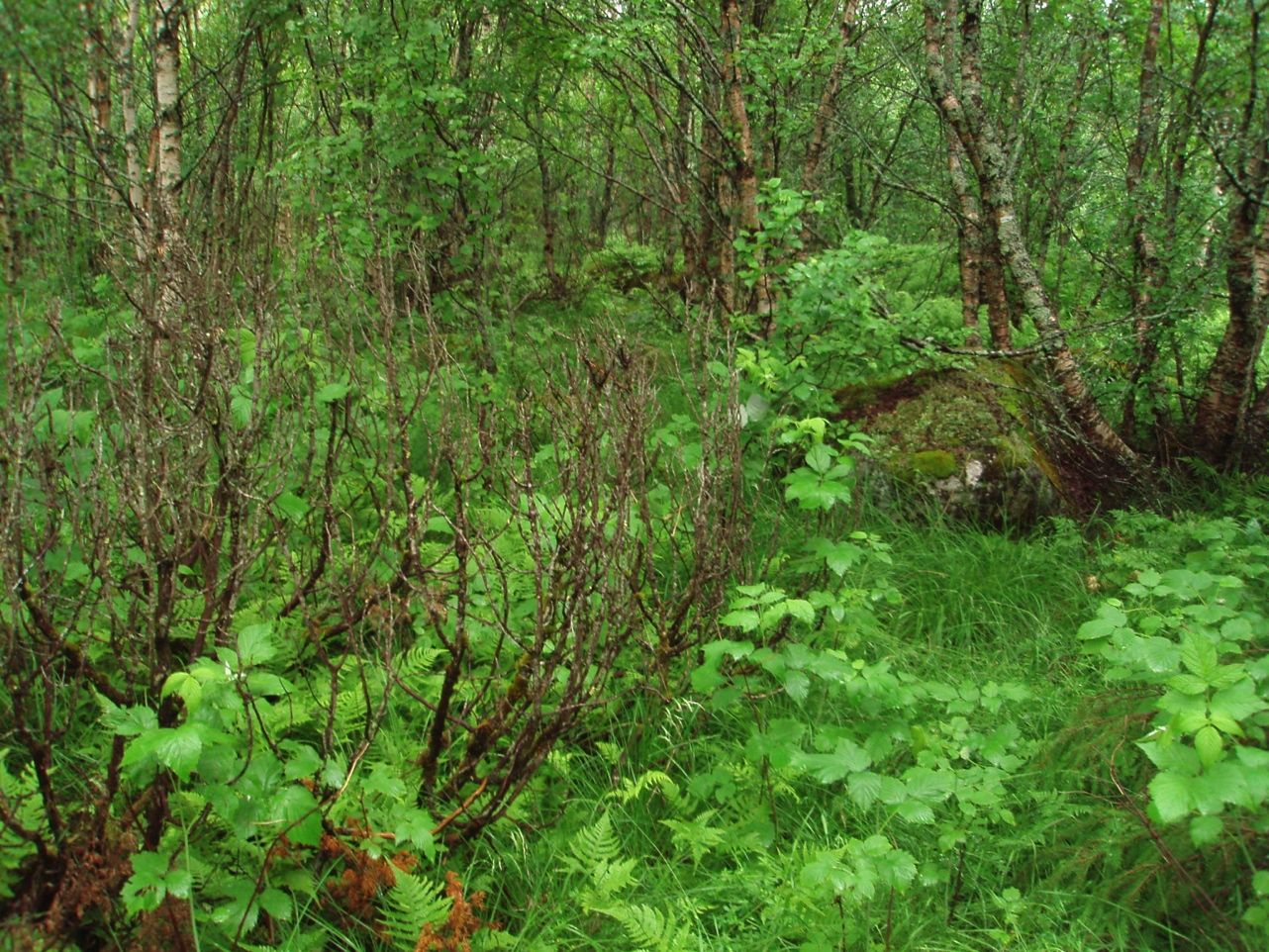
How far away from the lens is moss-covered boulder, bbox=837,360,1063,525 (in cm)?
491

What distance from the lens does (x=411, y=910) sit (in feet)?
6.93

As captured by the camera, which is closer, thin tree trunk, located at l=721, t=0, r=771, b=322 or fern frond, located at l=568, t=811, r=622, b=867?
fern frond, located at l=568, t=811, r=622, b=867

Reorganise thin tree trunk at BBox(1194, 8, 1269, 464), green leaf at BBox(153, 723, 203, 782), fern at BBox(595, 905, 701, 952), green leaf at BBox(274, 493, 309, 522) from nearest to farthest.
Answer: green leaf at BBox(153, 723, 203, 782), fern at BBox(595, 905, 701, 952), green leaf at BBox(274, 493, 309, 522), thin tree trunk at BBox(1194, 8, 1269, 464)

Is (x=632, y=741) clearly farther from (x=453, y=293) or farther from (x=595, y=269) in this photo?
(x=595, y=269)

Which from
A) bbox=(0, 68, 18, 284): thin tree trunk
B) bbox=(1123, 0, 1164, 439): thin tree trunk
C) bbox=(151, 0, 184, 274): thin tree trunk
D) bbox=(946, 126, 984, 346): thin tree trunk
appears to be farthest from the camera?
bbox=(0, 68, 18, 284): thin tree trunk

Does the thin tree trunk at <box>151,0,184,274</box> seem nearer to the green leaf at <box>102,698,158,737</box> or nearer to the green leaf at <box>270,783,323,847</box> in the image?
the green leaf at <box>102,698,158,737</box>

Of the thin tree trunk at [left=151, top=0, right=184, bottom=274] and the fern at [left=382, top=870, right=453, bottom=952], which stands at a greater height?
the thin tree trunk at [left=151, top=0, right=184, bottom=274]

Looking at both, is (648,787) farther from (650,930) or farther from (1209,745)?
(1209,745)

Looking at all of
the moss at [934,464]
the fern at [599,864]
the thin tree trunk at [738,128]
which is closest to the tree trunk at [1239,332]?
the moss at [934,464]

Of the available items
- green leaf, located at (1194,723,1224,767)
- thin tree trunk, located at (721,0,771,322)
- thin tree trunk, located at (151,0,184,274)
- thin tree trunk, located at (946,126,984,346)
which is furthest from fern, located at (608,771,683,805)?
thin tree trunk, located at (151,0,184,274)

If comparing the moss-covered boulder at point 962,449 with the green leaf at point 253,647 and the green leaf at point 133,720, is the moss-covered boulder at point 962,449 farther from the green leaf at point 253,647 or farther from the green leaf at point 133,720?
the green leaf at point 133,720

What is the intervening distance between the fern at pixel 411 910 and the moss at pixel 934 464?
3.60 metres

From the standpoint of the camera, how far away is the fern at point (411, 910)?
2.11 metres

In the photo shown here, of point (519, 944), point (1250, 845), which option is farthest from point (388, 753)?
point (1250, 845)
